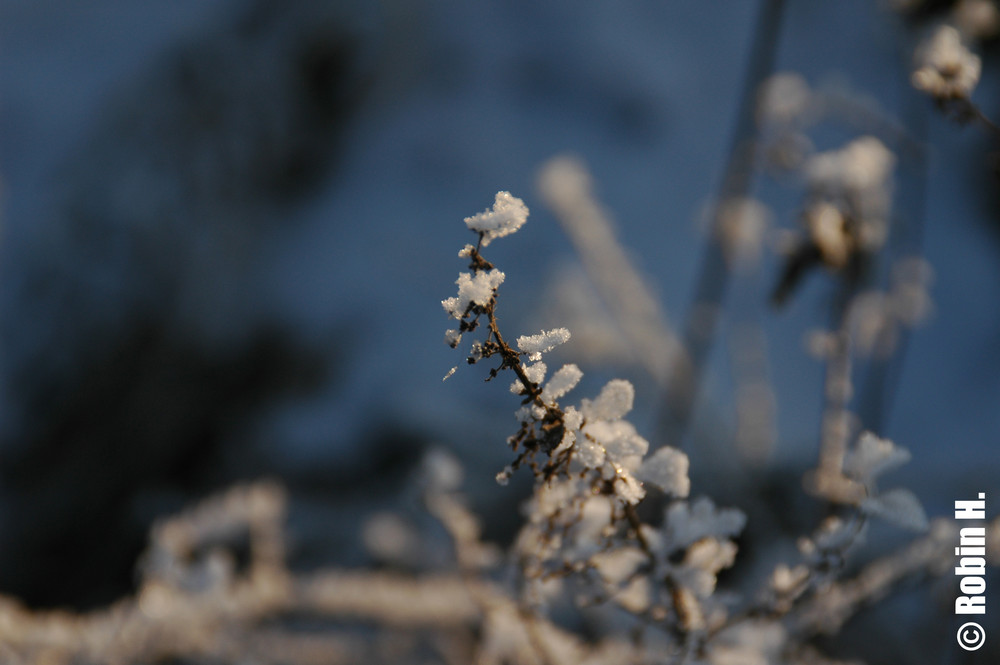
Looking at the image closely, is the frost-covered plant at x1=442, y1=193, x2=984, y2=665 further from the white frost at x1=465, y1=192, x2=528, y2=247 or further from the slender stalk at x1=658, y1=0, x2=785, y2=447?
the slender stalk at x1=658, y1=0, x2=785, y2=447

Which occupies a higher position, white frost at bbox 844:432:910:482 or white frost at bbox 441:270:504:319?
white frost at bbox 844:432:910:482

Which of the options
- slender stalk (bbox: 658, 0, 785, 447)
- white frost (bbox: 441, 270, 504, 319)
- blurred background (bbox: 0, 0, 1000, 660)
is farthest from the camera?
blurred background (bbox: 0, 0, 1000, 660)

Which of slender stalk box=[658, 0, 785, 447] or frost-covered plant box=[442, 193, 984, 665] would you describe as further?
slender stalk box=[658, 0, 785, 447]

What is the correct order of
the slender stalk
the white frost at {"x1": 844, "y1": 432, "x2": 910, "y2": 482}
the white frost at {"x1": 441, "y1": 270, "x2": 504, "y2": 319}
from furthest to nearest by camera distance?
the slender stalk, the white frost at {"x1": 844, "y1": 432, "x2": 910, "y2": 482}, the white frost at {"x1": 441, "y1": 270, "x2": 504, "y2": 319}

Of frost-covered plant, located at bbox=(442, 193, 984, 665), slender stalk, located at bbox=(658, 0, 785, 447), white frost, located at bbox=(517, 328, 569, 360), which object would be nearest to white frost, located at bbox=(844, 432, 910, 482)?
frost-covered plant, located at bbox=(442, 193, 984, 665)

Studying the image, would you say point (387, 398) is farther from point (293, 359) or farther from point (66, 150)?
point (66, 150)

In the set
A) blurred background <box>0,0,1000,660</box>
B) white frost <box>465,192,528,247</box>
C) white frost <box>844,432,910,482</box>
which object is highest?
blurred background <box>0,0,1000,660</box>

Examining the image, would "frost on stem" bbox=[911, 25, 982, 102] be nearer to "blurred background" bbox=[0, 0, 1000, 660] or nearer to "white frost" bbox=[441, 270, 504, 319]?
"white frost" bbox=[441, 270, 504, 319]
